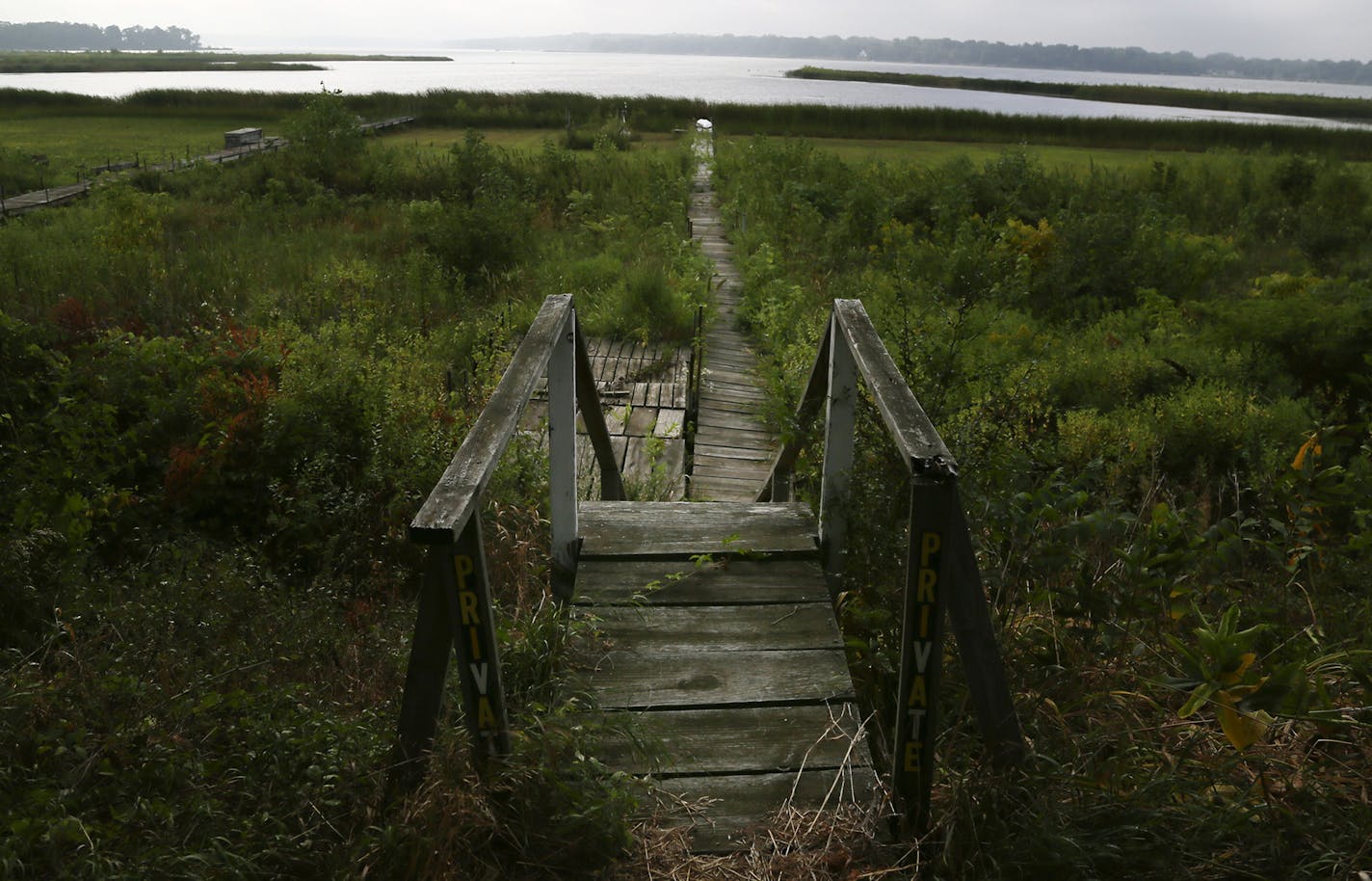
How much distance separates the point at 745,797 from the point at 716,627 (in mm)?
936

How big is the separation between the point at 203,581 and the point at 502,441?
302 centimetres

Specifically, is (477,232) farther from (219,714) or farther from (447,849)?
(447,849)

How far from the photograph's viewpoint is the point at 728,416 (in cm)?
751

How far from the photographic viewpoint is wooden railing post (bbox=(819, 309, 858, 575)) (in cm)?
357

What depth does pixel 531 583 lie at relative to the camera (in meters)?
4.04

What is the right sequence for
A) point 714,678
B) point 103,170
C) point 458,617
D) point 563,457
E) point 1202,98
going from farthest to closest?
point 1202,98
point 103,170
point 563,457
point 714,678
point 458,617

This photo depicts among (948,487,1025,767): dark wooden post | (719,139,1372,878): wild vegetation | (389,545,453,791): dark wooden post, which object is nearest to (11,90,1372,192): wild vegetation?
(719,139,1372,878): wild vegetation

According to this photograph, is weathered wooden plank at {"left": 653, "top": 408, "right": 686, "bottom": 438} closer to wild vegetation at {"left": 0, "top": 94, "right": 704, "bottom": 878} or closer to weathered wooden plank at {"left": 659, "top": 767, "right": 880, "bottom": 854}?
wild vegetation at {"left": 0, "top": 94, "right": 704, "bottom": 878}

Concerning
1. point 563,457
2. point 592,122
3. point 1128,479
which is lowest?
point 1128,479

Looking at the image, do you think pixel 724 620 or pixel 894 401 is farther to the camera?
pixel 724 620

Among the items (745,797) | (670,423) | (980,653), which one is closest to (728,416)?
(670,423)

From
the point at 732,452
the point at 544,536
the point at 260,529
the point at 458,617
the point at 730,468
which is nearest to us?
the point at 458,617

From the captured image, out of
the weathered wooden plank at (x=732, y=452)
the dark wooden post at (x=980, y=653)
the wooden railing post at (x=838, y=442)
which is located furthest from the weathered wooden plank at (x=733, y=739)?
the weathered wooden plank at (x=732, y=452)

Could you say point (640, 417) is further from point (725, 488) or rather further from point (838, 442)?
point (838, 442)
